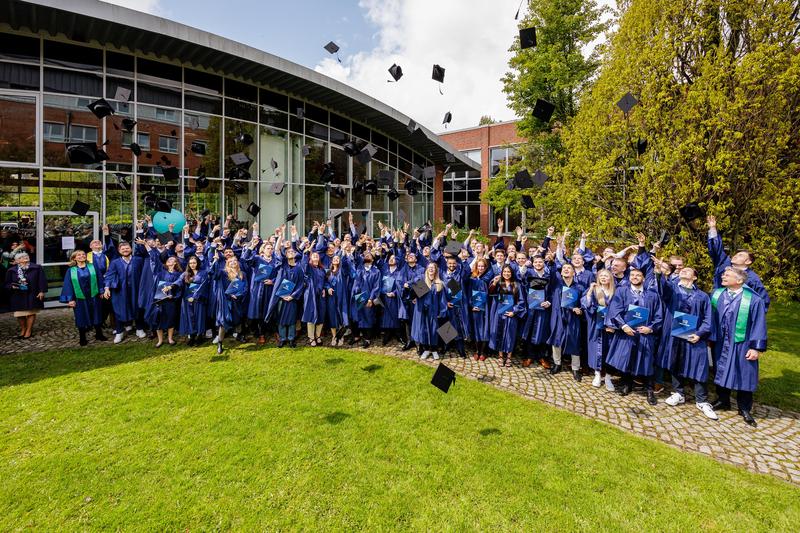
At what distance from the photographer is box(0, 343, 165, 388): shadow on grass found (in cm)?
566

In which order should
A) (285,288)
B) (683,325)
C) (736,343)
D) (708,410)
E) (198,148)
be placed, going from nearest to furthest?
(736,343)
(708,410)
(683,325)
(285,288)
(198,148)

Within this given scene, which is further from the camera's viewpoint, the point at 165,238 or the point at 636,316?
the point at 165,238

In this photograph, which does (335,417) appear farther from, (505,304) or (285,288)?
(505,304)

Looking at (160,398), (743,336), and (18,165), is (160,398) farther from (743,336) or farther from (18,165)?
(18,165)

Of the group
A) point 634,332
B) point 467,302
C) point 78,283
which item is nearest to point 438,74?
point 467,302

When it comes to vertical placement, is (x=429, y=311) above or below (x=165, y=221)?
below

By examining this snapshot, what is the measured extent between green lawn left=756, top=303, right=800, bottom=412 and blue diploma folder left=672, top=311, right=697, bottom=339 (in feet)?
5.63

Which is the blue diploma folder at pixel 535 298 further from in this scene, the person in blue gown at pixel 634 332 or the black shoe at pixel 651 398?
the black shoe at pixel 651 398

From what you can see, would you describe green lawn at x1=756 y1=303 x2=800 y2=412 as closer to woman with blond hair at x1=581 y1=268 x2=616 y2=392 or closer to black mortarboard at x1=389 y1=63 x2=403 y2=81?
woman with blond hair at x1=581 y1=268 x2=616 y2=392

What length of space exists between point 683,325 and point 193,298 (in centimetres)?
748

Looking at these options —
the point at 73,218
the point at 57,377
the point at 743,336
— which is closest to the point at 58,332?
the point at 57,377

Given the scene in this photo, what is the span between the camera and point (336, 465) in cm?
372

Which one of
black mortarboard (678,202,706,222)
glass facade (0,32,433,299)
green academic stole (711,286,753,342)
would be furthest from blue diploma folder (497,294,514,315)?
glass facade (0,32,433,299)

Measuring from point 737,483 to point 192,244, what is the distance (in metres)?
8.92
